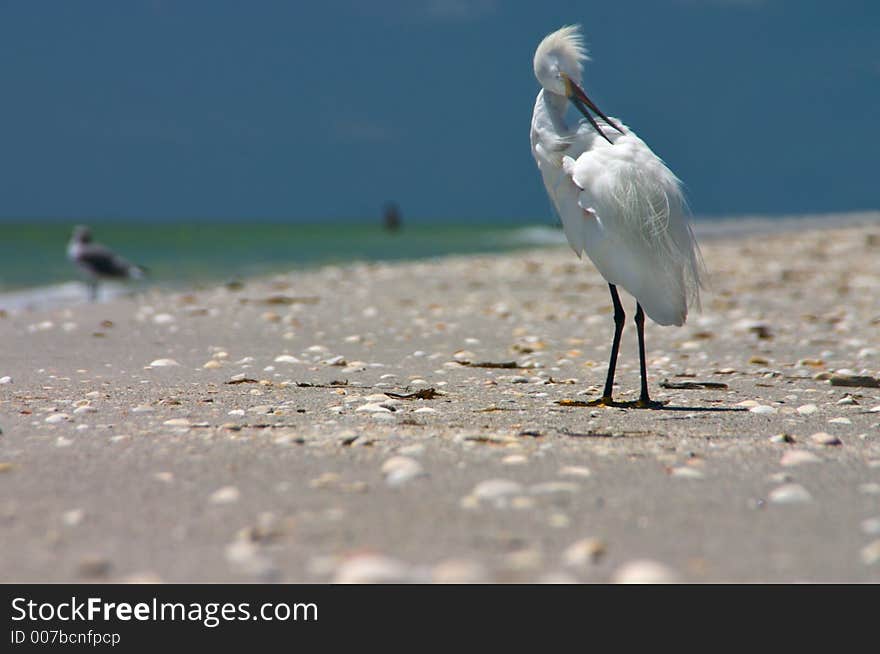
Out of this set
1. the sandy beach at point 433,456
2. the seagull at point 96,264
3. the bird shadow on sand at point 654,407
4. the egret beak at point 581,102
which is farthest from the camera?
the seagull at point 96,264

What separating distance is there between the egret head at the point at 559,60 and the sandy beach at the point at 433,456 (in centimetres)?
194

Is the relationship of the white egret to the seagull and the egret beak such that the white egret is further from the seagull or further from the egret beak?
the seagull

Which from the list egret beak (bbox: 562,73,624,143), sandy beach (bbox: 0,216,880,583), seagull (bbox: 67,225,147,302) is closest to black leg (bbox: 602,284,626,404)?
sandy beach (bbox: 0,216,880,583)

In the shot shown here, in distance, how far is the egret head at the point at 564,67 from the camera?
20.3ft

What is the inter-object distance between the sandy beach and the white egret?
2.18ft

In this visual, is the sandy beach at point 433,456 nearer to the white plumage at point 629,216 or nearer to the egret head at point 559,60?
the white plumage at point 629,216

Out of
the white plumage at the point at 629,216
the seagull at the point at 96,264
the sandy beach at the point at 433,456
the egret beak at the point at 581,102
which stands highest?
the seagull at the point at 96,264

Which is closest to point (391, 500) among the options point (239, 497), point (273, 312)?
point (239, 497)

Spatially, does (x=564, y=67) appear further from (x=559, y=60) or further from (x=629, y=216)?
(x=629, y=216)

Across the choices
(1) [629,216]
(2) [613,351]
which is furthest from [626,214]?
(2) [613,351]

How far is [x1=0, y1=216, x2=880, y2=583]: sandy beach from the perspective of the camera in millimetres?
Result: 2805

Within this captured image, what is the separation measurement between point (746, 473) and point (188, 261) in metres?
24.6

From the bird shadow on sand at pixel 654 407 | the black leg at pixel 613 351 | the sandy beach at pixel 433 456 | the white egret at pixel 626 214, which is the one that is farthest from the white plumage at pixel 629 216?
the sandy beach at pixel 433 456
